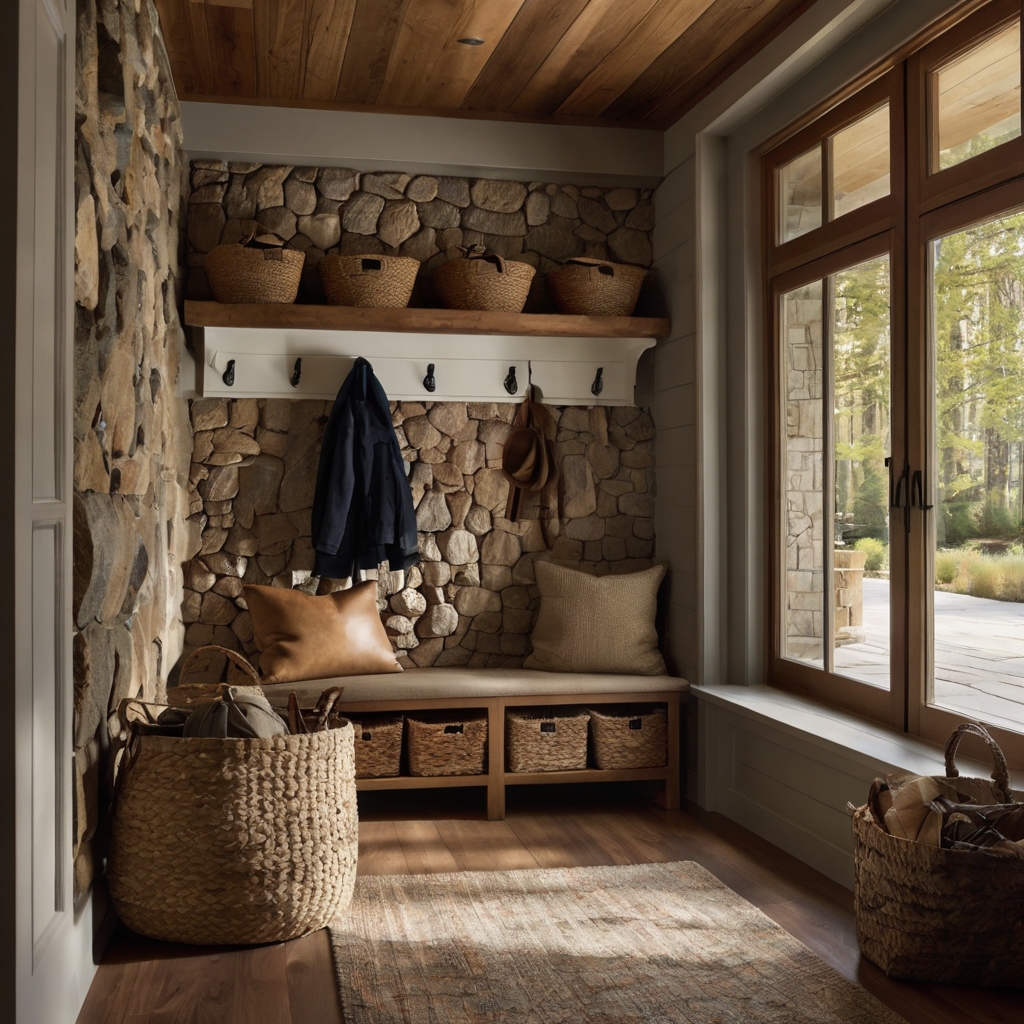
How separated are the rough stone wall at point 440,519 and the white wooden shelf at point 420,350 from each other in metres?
0.10

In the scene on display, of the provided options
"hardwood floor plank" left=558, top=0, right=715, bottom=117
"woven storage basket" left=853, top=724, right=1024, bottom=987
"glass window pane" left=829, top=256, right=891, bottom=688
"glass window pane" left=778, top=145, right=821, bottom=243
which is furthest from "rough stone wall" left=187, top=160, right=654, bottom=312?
"woven storage basket" left=853, top=724, right=1024, bottom=987

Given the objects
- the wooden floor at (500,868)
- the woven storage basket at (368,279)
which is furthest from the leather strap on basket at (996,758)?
the woven storage basket at (368,279)

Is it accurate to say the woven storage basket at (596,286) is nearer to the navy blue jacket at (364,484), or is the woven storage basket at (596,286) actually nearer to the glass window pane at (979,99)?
the navy blue jacket at (364,484)

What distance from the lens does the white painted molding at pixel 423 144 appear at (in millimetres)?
4125

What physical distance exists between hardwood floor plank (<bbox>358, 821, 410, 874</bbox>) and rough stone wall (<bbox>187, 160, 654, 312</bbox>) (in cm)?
208

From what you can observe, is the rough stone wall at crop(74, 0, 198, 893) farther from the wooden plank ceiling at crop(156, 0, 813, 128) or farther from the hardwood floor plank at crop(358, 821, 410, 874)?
the hardwood floor plank at crop(358, 821, 410, 874)

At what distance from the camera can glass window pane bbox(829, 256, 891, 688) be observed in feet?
10.8

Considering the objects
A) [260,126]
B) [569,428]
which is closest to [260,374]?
[260,126]

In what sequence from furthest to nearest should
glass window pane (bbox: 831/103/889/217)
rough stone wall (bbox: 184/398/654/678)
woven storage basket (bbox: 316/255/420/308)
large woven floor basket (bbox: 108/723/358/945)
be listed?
1. rough stone wall (bbox: 184/398/654/678)
2. woven storage basket (bbox: 316/255/420/308)
3. glass window pane (bbox: 831/103/889/217)
4. large woven floor basket (bbox: 108/723/358/945)

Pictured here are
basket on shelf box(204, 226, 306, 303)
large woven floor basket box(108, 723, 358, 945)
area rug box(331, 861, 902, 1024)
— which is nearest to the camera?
area rug box(331, 861, 902, 1024)

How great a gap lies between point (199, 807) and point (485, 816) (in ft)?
5.10

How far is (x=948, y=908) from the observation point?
2.41 m

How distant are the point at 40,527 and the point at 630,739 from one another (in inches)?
102

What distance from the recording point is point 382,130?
421cm
